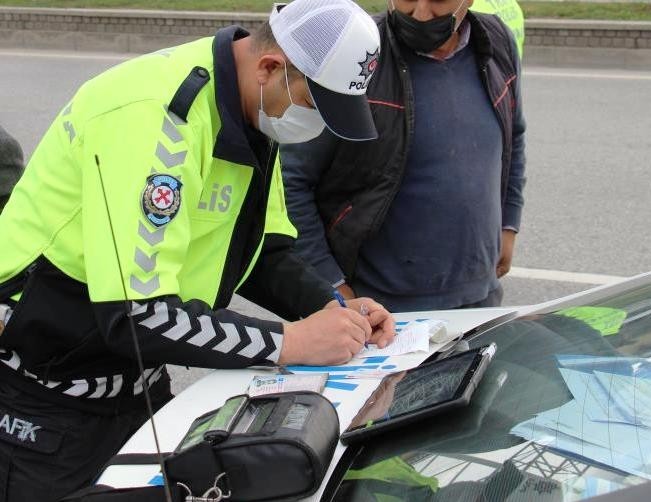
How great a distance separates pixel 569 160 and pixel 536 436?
19.5ft

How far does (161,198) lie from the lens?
1.78 m

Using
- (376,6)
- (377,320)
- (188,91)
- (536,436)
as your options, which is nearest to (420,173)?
(377,320)

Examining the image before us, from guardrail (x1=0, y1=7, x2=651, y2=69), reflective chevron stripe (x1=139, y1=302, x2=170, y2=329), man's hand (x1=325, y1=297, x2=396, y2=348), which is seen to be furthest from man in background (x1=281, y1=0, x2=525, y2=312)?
guardrail (x1=0, y1=7, x2=651, y2=69)

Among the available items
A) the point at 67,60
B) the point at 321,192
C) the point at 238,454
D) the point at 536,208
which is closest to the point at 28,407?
the point at 238,454

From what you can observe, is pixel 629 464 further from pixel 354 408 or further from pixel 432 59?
pixel 432 59

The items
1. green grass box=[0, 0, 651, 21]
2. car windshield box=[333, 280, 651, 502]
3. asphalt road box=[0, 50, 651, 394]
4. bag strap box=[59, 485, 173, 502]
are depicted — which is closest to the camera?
car windshield box=[333, 280, 651, 502]

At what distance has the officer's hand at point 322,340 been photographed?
6.67 ft

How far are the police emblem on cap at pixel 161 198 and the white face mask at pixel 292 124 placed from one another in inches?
12.4

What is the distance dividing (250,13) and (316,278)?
9.65 meters

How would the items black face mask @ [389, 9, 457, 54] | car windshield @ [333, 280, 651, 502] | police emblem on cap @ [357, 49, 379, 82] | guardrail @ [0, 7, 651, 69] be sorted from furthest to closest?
guardrail @ [0, 7, 651, 69], black face mask @ [389, 9, 457, 54], police emblem on cap @ [357, 49, 379, 82], car windshield @ [333, 280, 651, 502]

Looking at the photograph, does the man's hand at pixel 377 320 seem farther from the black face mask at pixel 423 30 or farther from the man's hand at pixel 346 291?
the black face mask at pixel 423 30

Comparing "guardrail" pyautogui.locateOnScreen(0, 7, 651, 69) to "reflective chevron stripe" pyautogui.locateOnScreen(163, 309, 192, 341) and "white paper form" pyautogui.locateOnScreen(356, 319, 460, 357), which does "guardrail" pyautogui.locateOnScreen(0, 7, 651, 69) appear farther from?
"reflective chevron stripe" pyautogui.locateOnScreen(163, 309, 192, 341)

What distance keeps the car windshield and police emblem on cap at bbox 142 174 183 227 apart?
532 mm

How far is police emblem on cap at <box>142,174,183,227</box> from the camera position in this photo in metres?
1.76
